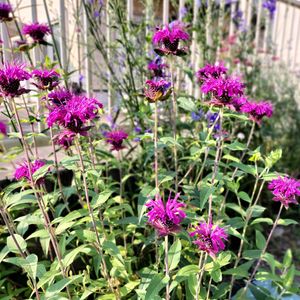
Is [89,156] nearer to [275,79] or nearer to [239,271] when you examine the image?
[239,271]

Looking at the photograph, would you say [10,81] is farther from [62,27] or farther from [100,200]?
[62,27]

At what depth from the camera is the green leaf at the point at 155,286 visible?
3.36 feet

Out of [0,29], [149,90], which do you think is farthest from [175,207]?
[0,29]

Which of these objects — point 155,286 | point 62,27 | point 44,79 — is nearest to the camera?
point 155,286

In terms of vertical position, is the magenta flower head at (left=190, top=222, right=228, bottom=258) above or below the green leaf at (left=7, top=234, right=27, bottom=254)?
above

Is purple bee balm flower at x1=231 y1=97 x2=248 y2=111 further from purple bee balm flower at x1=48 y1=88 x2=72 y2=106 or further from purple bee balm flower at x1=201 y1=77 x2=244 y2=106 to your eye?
purple bee balm flower at x1=48 y1=88 x2=72 y2=106

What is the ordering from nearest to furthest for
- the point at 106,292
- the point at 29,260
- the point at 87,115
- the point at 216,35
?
1. the point at 87,115
2. the point at 29,260
3. the point at 106,292
4. the point at 216,35

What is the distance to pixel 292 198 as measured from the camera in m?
1.16

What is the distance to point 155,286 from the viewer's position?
105 centimetres

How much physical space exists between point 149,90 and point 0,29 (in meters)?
1.57

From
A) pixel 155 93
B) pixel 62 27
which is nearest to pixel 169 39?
pixel 155 93

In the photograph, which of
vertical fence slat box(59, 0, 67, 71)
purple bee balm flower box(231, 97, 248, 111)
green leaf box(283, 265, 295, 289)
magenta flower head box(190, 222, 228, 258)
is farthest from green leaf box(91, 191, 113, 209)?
vertical fence slat box(59, 0, 67, 71)

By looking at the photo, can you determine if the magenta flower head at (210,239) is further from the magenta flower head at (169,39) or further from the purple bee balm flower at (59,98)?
the magenta flower head at (169,39)

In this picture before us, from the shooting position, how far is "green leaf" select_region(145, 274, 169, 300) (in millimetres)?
1025
